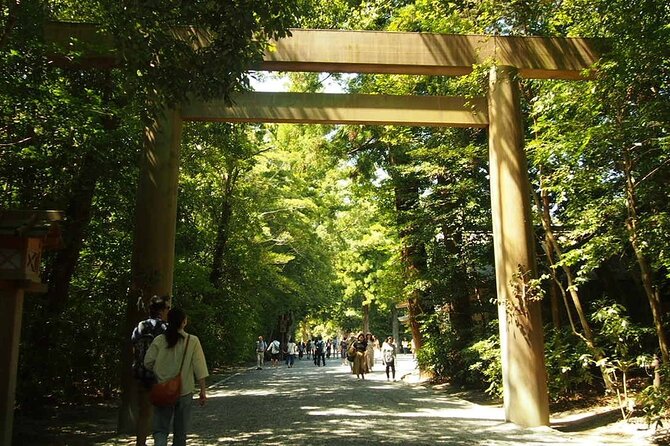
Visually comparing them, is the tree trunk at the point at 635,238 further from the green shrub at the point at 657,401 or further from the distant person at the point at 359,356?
the distant person at the point at 359,356

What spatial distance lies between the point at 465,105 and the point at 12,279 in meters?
7.07

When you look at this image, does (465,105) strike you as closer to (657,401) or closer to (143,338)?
(657,401)

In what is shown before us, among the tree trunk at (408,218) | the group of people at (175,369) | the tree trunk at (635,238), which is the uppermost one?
the tree trunk at (408,218)

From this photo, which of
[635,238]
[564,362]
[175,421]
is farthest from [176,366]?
[564,362]

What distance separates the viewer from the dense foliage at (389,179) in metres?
6.36

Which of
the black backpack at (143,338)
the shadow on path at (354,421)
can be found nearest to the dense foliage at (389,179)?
the shadow on path at (354,421)

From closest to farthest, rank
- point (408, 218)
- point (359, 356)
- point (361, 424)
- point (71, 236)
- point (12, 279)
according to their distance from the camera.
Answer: point (12, 279) → point (361, 424) → point (71, 236) → point (408, 218) → point (359, 356)

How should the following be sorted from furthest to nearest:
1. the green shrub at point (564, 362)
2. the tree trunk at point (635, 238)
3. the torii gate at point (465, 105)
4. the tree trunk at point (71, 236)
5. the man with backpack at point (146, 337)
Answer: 1. the green shrub at point (564, 362)
2. the tree trunk at point (71, 236)
3. the torii gate at point (465, 105)
4. the tree trunk at point (635, 238)
5. the man with backpack at point (146, 337)

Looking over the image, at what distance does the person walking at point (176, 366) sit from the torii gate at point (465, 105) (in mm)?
3348

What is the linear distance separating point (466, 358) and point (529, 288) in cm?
510

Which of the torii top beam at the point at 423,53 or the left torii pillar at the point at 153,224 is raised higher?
the torii top beam at the point at 423,53

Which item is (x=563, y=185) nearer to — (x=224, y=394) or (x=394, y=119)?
(x=394, y=119)

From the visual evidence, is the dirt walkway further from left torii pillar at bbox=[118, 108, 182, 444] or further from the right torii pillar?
left torii pillar at bbox=[118, 108, 182, 444]

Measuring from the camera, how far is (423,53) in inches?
339
